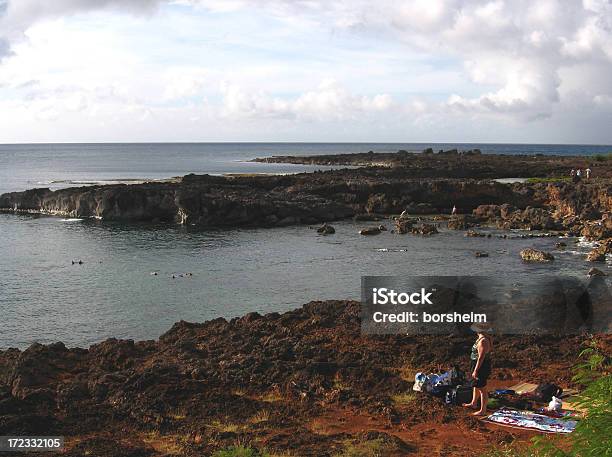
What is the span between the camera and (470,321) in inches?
1085

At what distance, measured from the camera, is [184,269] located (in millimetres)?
47125

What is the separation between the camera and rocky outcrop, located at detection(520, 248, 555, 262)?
48375 millimetres

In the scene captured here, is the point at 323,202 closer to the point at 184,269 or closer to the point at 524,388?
the point at 184,269

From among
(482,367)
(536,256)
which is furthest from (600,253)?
(482,367)

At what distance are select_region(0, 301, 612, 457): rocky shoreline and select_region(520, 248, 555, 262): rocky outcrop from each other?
24.2 metres

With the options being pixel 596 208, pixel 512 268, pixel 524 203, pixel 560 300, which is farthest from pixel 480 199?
pixel 560 300

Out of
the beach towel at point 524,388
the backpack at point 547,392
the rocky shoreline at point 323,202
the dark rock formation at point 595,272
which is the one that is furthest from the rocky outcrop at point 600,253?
the backpack at point 547,392

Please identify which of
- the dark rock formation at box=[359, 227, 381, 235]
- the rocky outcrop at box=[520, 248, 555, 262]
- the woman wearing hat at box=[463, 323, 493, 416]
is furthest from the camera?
the dark rock formation at box=[359, 227, 381, 235]

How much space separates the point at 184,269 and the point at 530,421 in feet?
111

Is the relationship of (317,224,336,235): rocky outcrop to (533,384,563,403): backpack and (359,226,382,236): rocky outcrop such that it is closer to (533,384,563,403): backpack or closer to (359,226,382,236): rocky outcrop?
(359,226,382,236): rocky outcrop

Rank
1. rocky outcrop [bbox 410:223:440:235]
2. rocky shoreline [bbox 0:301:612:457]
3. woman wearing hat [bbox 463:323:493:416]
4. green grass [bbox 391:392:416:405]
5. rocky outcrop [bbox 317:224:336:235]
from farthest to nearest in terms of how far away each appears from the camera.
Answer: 1. rocky outcrop [bbox 317:224:336:235]
2. rocky outcrop [bbox 410:223:440:235]
3. green grass [bbox 391:392:416:405]
4. woman wearing hat [bbox 463:323:493:416]
5. rocky shoreline [bbox 0:301:612:457]

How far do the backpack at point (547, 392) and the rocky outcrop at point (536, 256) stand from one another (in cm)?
3160

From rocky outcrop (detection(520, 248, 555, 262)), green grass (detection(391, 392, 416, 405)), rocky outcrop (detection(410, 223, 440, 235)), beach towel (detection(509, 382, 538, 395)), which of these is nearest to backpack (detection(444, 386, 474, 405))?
green grass (detection(391, 392, 416, 405))

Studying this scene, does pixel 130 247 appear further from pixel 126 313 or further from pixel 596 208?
pixel 596 208
